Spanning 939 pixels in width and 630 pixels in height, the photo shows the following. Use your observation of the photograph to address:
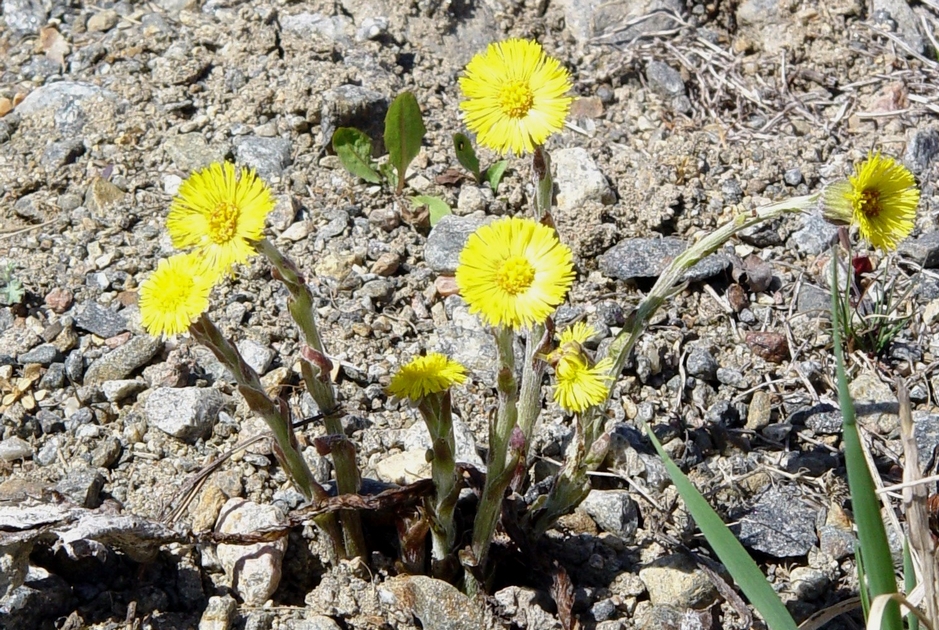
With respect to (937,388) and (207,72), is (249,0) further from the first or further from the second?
(937,388)

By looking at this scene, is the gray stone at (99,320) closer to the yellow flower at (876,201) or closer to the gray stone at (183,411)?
the gray stone at (183,411)

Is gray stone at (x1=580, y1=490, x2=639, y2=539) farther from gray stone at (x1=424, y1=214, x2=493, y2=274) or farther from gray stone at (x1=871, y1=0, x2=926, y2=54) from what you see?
gray stone at (x1=871, y1=0, x2=926, y2=54)

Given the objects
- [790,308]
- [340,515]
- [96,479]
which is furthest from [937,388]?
[96,479]

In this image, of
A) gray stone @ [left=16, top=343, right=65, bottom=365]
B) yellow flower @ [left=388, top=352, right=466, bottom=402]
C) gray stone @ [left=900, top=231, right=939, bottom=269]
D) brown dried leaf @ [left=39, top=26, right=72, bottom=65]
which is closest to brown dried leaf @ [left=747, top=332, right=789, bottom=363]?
gray stone @ [left=900, top=231, right=939, bottom=269]

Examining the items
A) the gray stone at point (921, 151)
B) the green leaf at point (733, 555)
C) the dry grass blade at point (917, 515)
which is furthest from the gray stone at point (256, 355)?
the gray stone at point (921, 151)

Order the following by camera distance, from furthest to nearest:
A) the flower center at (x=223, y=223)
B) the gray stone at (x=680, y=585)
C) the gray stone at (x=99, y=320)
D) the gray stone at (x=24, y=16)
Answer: the gray stone at (x=24, y=16), the gray stone at (x=99, y=320), the gray stone at (x=680, y=585), the flower center at (x=223, y=223)

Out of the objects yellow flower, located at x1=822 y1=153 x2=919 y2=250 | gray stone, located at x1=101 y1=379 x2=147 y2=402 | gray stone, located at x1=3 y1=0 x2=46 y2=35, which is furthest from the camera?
gray stone, located at x1=3 y1=0 x2=46 y2=35
